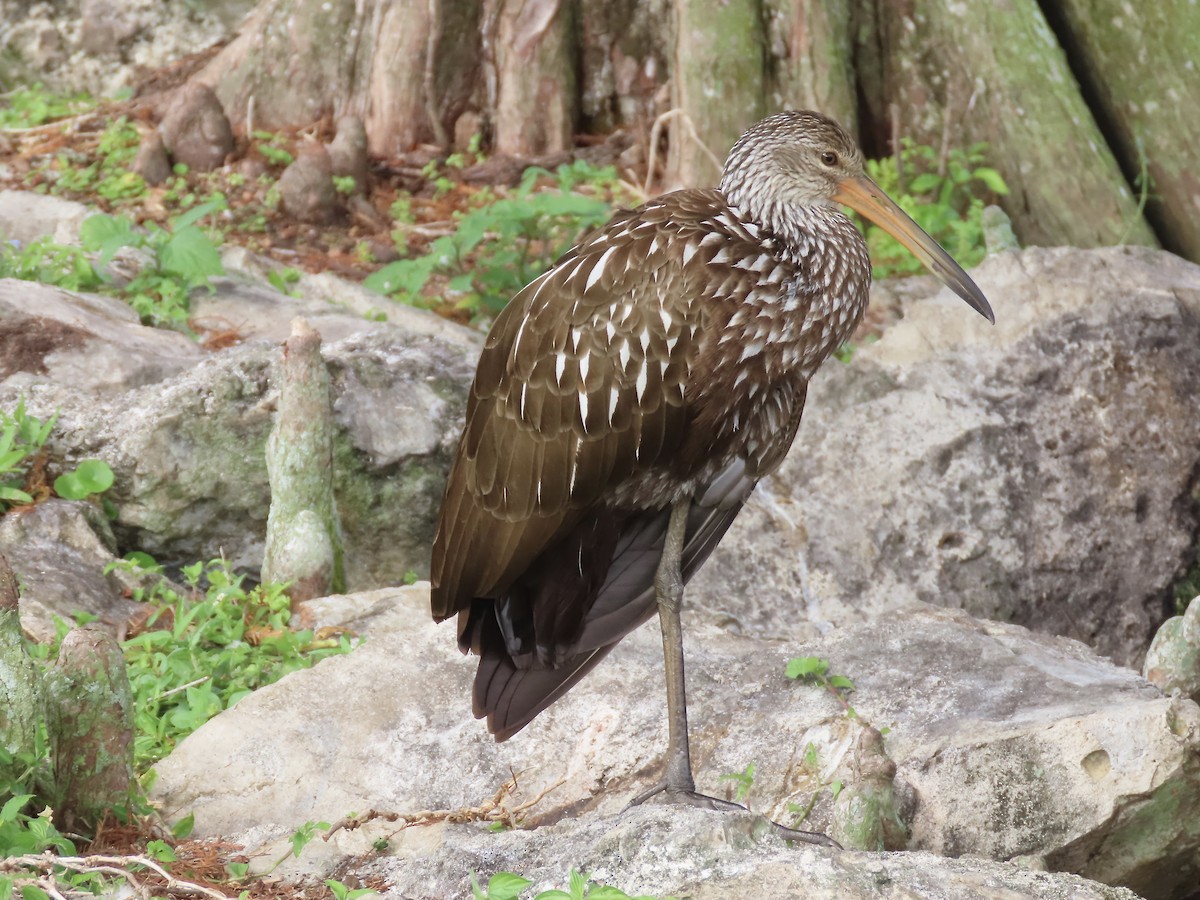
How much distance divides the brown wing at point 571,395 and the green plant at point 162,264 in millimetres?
2769

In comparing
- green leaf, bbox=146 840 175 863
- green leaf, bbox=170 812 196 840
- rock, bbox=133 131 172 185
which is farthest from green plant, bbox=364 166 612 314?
green leaf, bbox=146 840 175 863

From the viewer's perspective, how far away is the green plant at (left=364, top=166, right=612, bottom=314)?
21.9 feet

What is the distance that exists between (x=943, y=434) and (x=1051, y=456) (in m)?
0.40

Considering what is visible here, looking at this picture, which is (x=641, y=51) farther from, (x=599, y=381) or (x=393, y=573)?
(x=599, y=381)

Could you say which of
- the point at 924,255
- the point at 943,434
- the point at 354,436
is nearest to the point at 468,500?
the point at 924,255

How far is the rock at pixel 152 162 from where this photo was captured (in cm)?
789

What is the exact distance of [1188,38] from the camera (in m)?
6.74

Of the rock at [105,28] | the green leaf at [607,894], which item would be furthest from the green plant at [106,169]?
the green leaf at [607,894]

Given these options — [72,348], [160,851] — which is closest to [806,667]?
[160,851]

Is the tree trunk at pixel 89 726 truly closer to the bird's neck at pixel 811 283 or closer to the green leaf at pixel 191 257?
the bird's neck at pixel 811 283

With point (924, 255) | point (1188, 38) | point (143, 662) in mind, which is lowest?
point (143, 662)

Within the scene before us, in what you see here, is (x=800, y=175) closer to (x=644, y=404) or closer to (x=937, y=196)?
(x=644, y=404)

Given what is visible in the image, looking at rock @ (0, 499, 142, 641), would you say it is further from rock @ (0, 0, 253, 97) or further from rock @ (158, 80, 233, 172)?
rock @ (0, 0, 253, 97)

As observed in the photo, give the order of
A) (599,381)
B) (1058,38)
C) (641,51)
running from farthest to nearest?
(641,51), (1058,38), (599,381)
